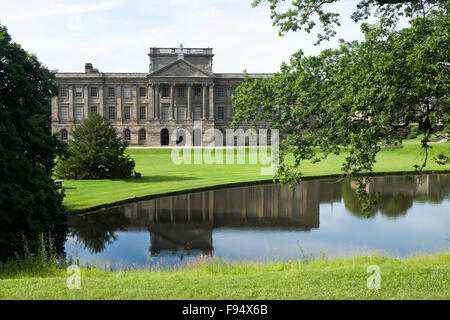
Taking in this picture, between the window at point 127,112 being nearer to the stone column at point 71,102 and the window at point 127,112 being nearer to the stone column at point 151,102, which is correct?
the stone column at point 151,102

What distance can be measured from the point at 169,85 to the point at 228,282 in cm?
6147

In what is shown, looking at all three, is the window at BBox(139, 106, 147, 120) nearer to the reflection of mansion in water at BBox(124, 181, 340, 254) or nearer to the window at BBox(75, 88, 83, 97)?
the window at BBox(75, 88, 83, 97)

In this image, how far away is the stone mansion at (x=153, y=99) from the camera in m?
67.0

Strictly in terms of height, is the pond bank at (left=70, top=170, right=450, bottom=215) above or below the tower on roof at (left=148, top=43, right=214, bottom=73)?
below

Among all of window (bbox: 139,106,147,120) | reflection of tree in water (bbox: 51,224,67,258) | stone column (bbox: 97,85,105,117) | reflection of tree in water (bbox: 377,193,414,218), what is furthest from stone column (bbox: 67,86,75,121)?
reflection of tree in water (bbox: 377,193,414,218)

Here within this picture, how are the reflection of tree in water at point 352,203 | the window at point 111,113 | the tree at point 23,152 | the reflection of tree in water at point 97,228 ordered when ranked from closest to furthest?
the tree at point 23,152 < the reflection of tree in water at point 97,228 < the reflection of tree in water at point 352,203 < the window at point 111,113

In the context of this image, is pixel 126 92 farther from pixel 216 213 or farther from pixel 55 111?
pixel 216 213

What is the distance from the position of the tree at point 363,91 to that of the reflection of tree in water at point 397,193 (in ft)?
23.3

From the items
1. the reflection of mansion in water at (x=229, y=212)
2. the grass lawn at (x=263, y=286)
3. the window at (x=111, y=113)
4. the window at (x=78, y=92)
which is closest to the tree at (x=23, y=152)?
the reflection of mansion in water at (x=229, y=212)

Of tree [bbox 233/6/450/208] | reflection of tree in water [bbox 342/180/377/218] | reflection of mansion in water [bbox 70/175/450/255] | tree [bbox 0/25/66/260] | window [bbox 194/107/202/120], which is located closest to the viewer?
tree [bbox 233/6/450/208]

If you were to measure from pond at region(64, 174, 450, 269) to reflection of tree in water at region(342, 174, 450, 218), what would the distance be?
5 centimetres

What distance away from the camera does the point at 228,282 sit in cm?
793

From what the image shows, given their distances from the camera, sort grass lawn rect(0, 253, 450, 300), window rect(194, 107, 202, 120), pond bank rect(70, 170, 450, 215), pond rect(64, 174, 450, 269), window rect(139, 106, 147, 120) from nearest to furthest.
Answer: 1. grass lawn rect(0, 253, 450, 300)
2. pond rect(64, 174, 450, 269)
3. pond bank rect(70, 170, 450, 215)
4. window rect(194, 107, 202, 120)
5. window rect(139, 106, 147, 120)

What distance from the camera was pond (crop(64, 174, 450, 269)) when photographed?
1277cm
